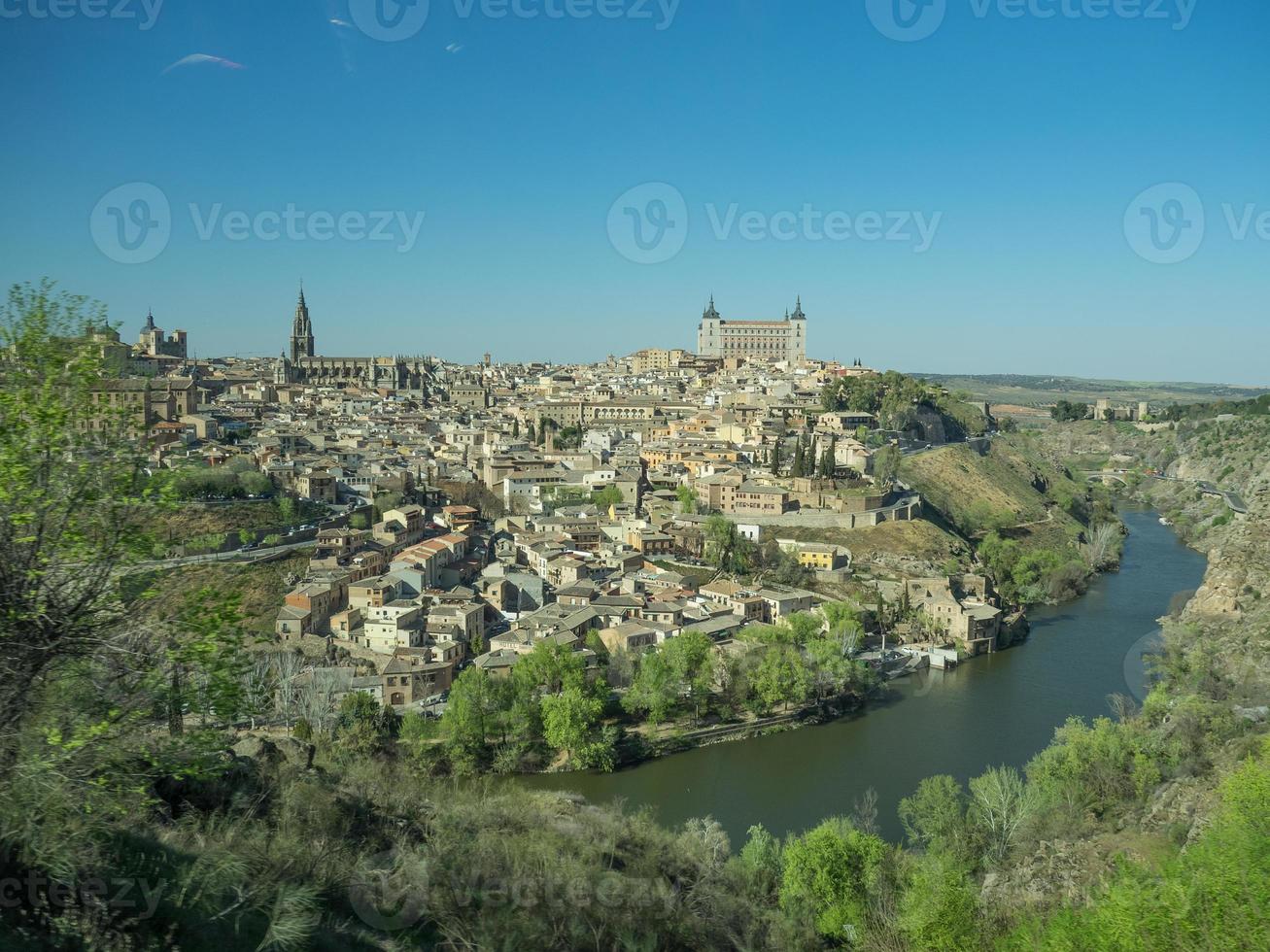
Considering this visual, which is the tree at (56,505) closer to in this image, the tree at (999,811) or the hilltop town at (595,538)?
the hilltop town at (595,538)

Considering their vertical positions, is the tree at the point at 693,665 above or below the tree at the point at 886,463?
below

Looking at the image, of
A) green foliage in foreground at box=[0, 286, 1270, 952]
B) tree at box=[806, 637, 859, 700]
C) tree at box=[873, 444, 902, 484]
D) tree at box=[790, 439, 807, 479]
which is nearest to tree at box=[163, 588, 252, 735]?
green foliage in foreground at box=[0, 286, 1270, 952]

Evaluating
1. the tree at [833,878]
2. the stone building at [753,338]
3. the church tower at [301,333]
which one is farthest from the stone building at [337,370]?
the tree at [833,878]

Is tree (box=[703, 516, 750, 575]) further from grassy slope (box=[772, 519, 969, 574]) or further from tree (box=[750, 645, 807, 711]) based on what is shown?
tree (box=[750, 645, 807, 711])

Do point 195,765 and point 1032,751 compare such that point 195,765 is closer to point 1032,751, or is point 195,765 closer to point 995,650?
point 1032,751

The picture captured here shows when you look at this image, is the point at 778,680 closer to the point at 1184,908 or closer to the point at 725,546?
the point at 725,546

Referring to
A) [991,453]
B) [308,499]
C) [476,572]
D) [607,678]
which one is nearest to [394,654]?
[607,678]
